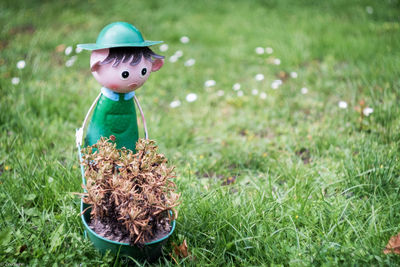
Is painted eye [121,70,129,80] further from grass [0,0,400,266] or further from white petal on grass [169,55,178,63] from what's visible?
white petal on grass [169,55,178,63]

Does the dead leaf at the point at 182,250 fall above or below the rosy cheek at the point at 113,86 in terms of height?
below

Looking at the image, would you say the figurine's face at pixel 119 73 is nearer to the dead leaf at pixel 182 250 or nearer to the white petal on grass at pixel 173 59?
the dead leaf at pixel 182 250

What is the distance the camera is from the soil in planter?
5.63ft

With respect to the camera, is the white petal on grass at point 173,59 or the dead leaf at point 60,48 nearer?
the white petal on grass at point 173,59

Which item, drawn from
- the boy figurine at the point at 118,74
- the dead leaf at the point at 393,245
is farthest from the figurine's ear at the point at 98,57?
the dead leaf at the point at 393,245

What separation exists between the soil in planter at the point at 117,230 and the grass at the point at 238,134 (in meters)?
0.11

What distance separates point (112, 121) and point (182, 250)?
2.71 ft

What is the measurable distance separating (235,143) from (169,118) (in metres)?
0.80

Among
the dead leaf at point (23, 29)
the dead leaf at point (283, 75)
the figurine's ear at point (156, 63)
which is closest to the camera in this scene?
the figurine's ear at point (156, 63)

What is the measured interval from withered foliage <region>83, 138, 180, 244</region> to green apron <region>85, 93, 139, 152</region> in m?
0.17

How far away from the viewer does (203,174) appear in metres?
2.76

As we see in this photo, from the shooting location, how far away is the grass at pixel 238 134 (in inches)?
74.2

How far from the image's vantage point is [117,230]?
1.75 meters

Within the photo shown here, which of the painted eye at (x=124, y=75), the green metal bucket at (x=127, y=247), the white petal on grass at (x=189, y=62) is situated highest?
the painted eye at (x=124, y=75)
